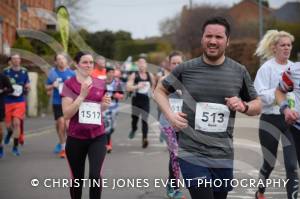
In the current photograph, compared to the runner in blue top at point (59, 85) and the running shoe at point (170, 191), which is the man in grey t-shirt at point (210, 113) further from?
the runner in blue top at point (59, 85)

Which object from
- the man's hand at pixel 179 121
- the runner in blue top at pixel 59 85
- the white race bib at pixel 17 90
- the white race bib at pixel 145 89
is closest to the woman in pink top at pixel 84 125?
the man's hand at pixel 179 121

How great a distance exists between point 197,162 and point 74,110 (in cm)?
191

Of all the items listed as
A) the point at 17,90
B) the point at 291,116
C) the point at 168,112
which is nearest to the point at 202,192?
the point at 168,112

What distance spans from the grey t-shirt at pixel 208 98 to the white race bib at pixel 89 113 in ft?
5.55

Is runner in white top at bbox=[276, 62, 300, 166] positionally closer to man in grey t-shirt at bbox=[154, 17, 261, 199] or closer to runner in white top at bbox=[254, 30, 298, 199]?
runner in white top at bbox=[254, 30, 298, 199]

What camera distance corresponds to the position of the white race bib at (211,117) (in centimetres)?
452

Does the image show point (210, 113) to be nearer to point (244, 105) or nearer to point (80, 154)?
point (244, 105)

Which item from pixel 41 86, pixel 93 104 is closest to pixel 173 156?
pixel 93 104

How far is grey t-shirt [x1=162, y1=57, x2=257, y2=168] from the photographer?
453 centimetres

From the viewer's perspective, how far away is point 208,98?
4.57 m

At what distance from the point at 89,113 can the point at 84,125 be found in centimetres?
16

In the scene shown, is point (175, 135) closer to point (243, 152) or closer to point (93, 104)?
point (93, 104)

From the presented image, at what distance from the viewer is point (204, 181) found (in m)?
4.43

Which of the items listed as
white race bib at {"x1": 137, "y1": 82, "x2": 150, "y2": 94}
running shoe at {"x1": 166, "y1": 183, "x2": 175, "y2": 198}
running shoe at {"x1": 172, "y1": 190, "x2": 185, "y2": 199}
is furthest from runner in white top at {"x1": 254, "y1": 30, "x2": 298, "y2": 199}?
white race bib at {"x1": 137, "y1": 82, "x2": 150, "y2": 94}
